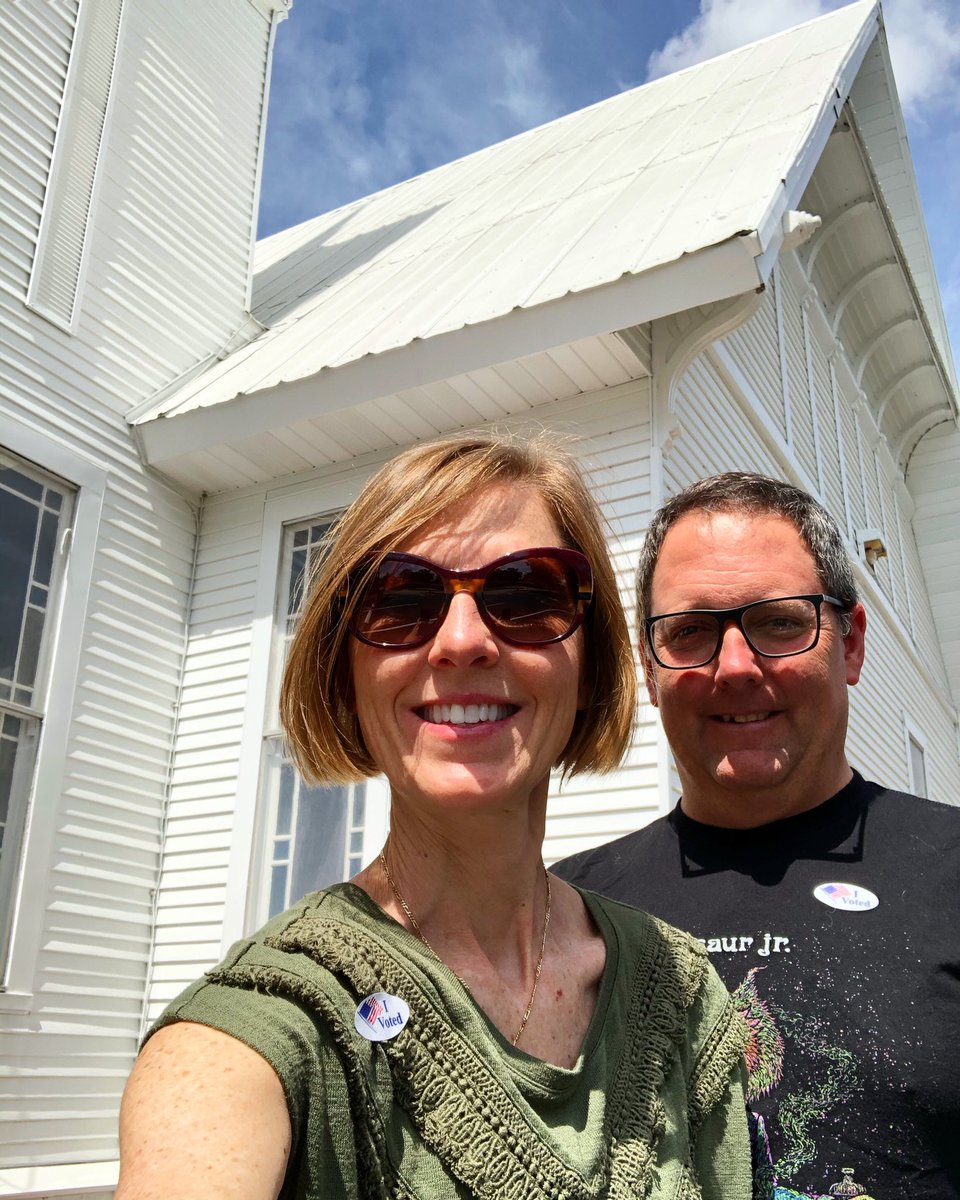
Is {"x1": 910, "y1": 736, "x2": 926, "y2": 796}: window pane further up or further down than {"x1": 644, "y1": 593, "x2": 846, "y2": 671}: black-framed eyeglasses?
further up

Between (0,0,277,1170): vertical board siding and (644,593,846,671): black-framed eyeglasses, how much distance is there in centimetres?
502

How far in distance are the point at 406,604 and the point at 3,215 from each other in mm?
6614

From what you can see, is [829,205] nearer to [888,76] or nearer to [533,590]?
[888,76]

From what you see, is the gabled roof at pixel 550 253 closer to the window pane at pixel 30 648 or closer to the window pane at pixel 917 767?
the window pane at pixel 30 648

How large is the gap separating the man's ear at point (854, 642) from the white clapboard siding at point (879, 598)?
3.85m

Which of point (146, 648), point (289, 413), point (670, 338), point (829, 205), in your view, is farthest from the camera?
point (829, 205)

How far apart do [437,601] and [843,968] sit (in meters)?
1.04

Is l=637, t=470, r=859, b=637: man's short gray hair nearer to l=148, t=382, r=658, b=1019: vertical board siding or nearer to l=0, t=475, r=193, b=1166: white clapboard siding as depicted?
l=148, t=382, r=658, b=1019: vertical board siding

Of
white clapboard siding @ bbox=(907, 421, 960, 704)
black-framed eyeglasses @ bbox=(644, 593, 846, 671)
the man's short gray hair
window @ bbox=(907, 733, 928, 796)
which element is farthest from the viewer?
white clapboard siding @ bbox=(907, 421, 960, 704)

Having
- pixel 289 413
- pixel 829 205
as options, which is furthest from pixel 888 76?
pixel 289 413

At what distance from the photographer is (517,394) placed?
625cm

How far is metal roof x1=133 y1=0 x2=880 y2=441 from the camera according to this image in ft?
17.6

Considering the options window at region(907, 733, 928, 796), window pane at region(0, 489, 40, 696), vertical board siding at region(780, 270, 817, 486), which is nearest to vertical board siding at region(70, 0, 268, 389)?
window pane at region(0, 489, 40, 696)

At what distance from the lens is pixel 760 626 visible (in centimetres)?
211
